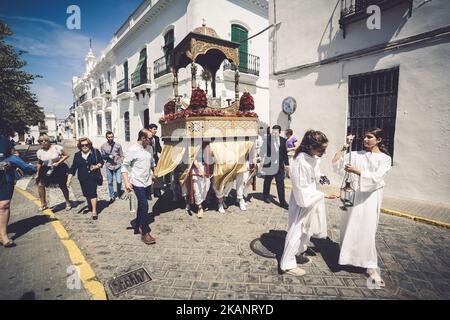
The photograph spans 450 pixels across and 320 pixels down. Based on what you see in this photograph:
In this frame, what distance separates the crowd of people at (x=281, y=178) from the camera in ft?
10.1

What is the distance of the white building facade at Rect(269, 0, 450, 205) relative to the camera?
571 cm

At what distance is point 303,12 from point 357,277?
8.67 m

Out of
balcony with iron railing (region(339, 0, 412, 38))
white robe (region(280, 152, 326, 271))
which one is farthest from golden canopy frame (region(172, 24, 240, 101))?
white robe (region(280, 152, 326, 271))

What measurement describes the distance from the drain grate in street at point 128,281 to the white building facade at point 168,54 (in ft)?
29.5

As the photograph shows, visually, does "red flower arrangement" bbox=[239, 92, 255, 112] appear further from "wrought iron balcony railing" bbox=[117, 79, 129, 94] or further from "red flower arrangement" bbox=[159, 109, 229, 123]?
"wrought iron balcony railing" bbox=[117, 79, 129, 94]

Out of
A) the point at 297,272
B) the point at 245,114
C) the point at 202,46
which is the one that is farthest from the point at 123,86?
the point at 297,272

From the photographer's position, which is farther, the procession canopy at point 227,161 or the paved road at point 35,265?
the procession canopy at point 227,161

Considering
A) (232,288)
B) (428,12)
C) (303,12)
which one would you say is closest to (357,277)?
A: (232,288)

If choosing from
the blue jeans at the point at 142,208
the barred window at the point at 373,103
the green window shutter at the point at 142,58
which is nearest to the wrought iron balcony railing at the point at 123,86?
the green window shutter at the point at 142,58

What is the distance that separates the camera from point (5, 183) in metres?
4.03

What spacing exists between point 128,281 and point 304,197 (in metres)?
2.59

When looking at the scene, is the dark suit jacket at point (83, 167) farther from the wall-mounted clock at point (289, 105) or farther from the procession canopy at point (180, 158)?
the wall-mounted clock at point (289, 105)

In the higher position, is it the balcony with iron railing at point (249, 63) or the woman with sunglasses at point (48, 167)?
the balcony with iron railing at point (249, 63)
